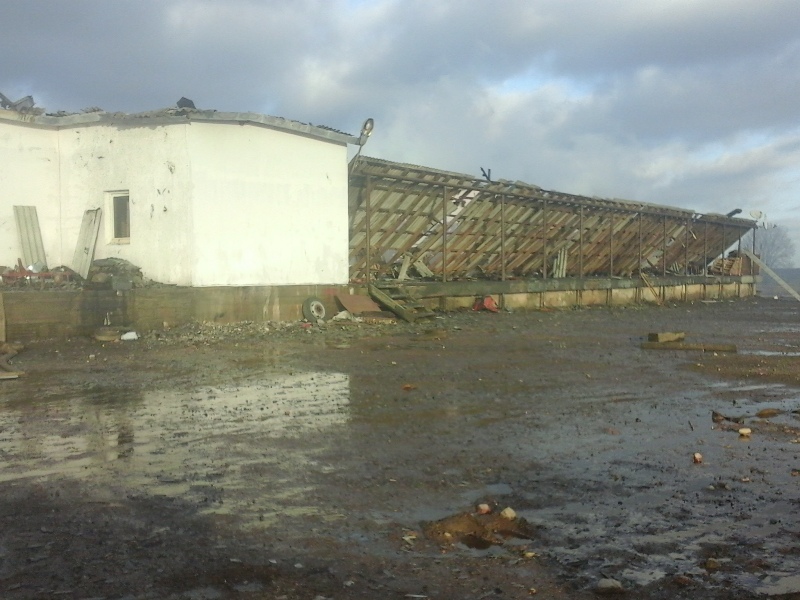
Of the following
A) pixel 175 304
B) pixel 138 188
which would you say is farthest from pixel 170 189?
pixel 175 304

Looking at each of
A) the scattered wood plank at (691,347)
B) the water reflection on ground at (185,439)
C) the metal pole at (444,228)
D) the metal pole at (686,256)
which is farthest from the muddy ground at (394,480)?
the metal pole at (686,256)

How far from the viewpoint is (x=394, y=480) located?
5.28 meters

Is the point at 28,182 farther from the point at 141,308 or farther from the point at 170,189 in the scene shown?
the point at 141,308

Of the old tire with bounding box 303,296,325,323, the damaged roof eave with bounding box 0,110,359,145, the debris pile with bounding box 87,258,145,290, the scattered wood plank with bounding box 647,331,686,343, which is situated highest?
the damaged roof eave with bounding box 0,110,359,145

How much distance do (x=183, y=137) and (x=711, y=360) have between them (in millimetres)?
10511

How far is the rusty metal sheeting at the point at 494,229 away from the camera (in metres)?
19.1

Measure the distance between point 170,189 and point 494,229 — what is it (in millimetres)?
11309

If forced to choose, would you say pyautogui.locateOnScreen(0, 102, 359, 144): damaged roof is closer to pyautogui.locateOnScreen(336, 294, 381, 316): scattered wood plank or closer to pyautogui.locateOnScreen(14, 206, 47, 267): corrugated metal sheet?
pyautogui.locateOnScreen(14, 206, 47, 267): corrugated metal sheet

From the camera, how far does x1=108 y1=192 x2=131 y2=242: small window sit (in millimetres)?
15820

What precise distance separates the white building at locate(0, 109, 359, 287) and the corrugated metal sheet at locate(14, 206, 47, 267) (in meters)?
0.14

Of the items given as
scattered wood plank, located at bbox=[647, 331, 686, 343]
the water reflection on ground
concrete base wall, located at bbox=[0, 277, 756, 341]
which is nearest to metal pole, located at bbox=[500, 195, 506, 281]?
concrete base wall, located at bbox=[0, 277, 756, 341]

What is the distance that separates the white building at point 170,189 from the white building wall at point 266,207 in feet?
0.08

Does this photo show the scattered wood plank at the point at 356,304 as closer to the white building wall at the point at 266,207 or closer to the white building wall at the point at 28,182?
the white building wall at the point at 266,207

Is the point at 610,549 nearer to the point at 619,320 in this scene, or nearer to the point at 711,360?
the point at 711,360
